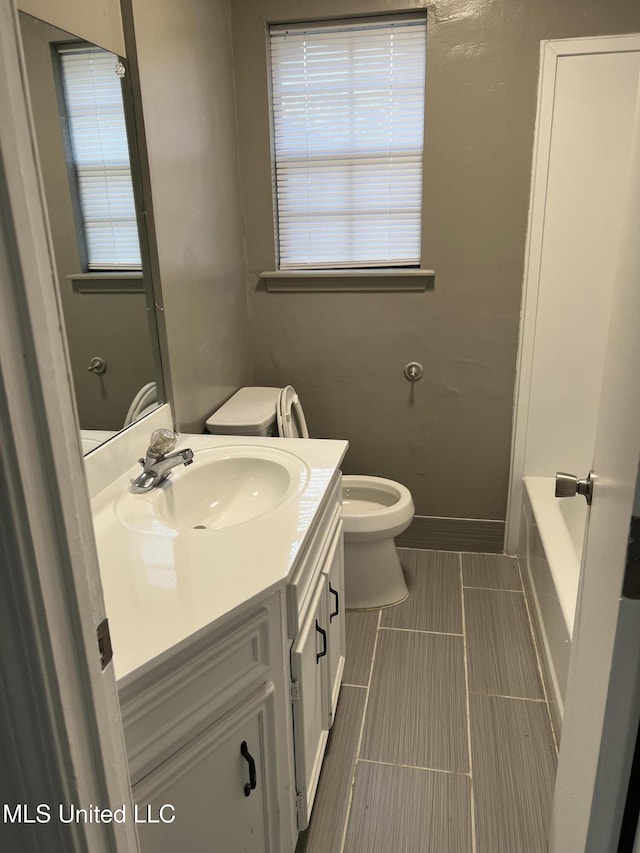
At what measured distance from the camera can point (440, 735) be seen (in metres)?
1.85

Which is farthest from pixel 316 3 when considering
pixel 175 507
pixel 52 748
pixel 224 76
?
pixel 52 748

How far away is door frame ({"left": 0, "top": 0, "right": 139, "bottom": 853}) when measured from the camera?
53cm

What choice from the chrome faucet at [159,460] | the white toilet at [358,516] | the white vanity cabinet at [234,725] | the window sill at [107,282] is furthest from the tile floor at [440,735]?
the window sill at [107,282]

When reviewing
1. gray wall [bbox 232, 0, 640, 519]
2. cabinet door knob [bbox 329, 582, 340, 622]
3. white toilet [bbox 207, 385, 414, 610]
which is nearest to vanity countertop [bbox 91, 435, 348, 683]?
cabinet door knob [bbox 329, 582, 340, 622]

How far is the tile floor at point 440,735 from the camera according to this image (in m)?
1.56

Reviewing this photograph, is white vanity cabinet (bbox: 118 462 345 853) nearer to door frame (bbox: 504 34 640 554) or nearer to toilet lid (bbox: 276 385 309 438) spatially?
toilet lid (bbox: 276 385 309 438)

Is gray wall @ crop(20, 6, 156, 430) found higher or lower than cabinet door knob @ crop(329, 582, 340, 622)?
higher

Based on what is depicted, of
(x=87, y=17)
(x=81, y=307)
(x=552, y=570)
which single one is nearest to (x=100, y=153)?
(x=87, y=17)

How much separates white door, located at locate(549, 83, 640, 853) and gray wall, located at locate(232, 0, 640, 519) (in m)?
1.52

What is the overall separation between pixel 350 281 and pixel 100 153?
4.12 feet

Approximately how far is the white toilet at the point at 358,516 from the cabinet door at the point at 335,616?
43 centimetres

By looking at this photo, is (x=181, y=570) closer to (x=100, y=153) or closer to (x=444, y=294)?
(x=100, y=153)

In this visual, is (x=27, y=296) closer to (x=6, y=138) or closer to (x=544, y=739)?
(x=6, y=138)

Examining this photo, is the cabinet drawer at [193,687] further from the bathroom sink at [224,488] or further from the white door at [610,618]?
the white door at [610,618]
